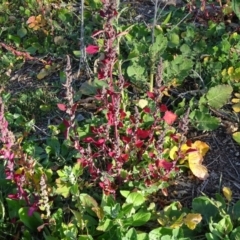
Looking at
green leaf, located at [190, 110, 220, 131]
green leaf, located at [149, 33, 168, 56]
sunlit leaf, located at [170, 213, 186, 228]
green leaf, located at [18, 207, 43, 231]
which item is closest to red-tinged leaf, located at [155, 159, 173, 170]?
sunlit leaf, located at [170, 213, 186, 228]

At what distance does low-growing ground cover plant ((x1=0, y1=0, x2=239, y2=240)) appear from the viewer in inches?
88.0

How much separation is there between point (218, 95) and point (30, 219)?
4.16ft

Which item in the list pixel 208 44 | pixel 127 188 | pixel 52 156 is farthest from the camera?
pixel 208 44

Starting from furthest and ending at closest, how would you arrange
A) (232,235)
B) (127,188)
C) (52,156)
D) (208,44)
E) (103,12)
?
(208,44)
(52,156)
(127,188)
(232,235)
(103,12)

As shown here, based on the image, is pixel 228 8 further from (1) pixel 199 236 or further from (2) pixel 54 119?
(1) pixel 199 236

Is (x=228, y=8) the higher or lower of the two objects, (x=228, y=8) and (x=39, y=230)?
the higher

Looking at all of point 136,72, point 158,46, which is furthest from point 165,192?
point 158,46

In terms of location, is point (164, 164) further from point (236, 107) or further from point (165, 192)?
point (236, 107)

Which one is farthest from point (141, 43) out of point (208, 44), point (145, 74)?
point (208, 44)

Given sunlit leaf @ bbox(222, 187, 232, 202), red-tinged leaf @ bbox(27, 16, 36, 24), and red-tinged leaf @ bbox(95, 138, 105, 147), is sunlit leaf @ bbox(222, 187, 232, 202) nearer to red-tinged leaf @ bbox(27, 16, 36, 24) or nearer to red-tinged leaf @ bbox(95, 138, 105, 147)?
red-tinged leaf @ bbox(95, 138, 105, 147)

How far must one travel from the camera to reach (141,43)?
3.16m

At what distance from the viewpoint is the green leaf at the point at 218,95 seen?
282 cm

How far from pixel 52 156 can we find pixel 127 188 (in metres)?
0.51

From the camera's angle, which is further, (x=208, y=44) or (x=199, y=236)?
(x=208, y=44)
